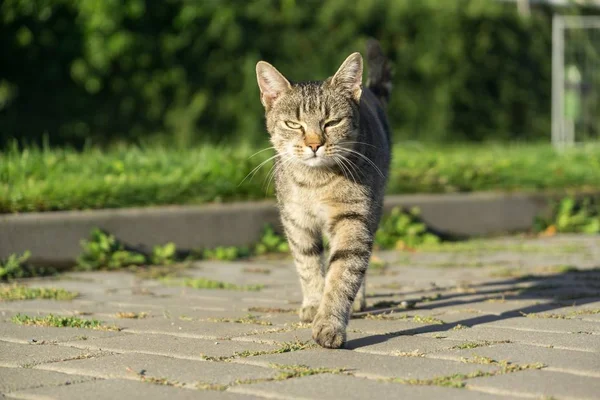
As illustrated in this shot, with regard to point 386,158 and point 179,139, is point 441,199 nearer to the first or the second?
point 386,158

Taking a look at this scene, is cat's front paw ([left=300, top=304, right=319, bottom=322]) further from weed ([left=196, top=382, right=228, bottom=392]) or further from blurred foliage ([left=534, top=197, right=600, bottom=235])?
blurred foliage ([left=534, top=197, right=600, bottom=235])

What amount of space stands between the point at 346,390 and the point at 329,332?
2.75 feet

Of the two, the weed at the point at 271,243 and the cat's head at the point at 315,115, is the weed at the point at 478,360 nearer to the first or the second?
the cat's head at the point at 315,115

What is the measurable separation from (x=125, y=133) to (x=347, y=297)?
706 centimetres

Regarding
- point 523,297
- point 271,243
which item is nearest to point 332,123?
point 523,297

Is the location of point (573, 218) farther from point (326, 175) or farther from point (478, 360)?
point (478, 360)

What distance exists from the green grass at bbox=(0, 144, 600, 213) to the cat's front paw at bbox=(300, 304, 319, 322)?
259cm

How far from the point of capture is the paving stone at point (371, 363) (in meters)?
3.73

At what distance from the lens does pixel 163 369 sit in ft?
12.6

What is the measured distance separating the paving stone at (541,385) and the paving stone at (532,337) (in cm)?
54

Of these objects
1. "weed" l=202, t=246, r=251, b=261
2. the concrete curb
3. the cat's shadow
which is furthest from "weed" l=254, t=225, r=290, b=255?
the cat's shadow

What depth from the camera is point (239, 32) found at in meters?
11.6

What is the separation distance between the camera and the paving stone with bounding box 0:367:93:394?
3580mm

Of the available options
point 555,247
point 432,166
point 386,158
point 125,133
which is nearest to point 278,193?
point 386,158
